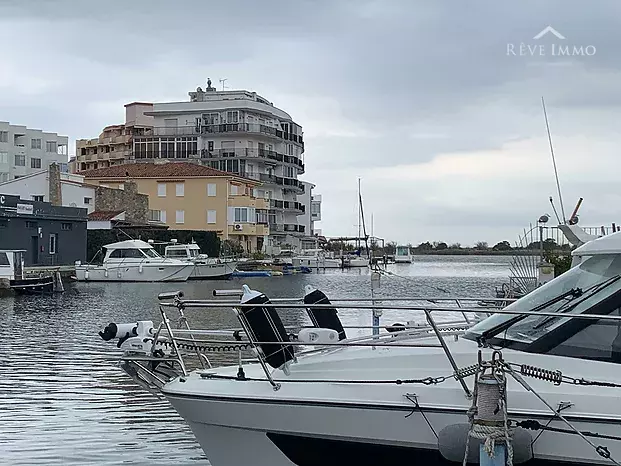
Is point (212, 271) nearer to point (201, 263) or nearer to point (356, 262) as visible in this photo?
point (201, 263)

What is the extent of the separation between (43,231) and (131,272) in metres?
5.55

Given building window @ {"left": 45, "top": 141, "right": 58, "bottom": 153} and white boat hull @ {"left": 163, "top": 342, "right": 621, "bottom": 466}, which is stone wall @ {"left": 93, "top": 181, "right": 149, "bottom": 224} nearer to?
building window @ {"left": 45, "top": 141, "right": 58, "bottom": 153}

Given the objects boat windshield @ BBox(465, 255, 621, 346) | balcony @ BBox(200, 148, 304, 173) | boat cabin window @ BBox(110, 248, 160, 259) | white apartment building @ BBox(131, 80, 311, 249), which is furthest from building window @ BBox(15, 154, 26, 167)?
boat windshield @ BBox(465, 255, 621, 346)

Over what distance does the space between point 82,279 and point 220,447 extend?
133 feet

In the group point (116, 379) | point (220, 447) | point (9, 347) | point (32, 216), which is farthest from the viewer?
point (32, 216)

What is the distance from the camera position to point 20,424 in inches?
401

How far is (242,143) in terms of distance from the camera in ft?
254

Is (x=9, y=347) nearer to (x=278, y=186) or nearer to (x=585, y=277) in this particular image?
(x=585, y=277)

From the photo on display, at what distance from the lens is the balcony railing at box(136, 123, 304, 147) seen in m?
76.9

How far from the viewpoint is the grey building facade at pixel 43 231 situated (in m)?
43.3

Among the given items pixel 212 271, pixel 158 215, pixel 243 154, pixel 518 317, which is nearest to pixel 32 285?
pixel 212 271

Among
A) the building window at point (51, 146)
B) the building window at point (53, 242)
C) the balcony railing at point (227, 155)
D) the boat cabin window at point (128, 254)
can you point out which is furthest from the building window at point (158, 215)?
the building window at point (51, 146)

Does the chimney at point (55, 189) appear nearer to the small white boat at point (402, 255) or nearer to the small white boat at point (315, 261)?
the small white boat at point (315, 261)

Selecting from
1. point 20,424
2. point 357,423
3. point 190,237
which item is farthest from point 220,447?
point 190,237
